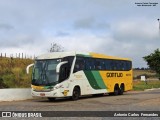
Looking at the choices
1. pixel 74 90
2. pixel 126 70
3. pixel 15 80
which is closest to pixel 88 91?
pixel 74 90

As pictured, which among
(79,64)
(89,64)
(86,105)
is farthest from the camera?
(89,64)

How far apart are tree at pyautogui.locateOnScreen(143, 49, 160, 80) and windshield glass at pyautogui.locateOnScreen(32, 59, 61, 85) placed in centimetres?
3667

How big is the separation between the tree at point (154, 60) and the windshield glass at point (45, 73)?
1444 inches

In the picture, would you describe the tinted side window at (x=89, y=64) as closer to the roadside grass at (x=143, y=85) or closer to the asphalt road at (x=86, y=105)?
the asphalt road at (x=86, y=105)

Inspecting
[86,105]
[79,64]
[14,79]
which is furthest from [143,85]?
[86,105]

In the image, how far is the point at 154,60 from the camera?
62.0 meters

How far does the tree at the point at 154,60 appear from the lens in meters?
61.3

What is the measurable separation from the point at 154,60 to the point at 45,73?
38004 mm

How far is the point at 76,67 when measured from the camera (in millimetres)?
28172

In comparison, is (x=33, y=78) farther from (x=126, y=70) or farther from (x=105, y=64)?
(x=126, y=70)

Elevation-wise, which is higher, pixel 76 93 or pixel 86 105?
pixel 76 93

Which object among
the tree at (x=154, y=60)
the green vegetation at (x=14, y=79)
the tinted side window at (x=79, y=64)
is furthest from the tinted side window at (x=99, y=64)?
the tree at (x=154, y=60)

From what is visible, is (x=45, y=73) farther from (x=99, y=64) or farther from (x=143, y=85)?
(x=143, y=85)

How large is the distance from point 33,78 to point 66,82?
2.39 metres
